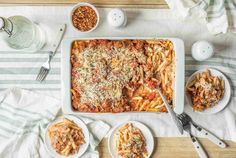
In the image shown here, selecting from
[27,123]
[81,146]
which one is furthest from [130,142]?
[27,123]

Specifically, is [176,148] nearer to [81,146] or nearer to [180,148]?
[180,148]

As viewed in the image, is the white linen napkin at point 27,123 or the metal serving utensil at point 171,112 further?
the white linen napkin at point 27,123

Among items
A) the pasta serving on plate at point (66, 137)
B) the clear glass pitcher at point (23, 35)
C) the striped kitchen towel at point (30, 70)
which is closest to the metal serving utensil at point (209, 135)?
the pasta serving on plate at point (66, 137)

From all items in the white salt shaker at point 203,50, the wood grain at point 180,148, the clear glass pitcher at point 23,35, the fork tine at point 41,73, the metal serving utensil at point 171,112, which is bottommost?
the wood grain at point 180,148

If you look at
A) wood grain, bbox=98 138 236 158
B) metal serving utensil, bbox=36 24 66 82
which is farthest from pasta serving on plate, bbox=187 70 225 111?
metal serving utensil, bbox=36 24 66 82

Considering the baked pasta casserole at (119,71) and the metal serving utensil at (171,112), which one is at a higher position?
the baked pasta casserole at (119,71)

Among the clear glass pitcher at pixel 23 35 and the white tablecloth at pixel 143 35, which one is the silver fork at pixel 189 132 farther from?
the clear glass pitcher at pixel 23 35

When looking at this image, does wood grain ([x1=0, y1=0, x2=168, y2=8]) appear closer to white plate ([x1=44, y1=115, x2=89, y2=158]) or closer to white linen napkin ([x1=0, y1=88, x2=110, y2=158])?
white linen napkin ([x1=0, y1=88, x2=110, y2=158])
